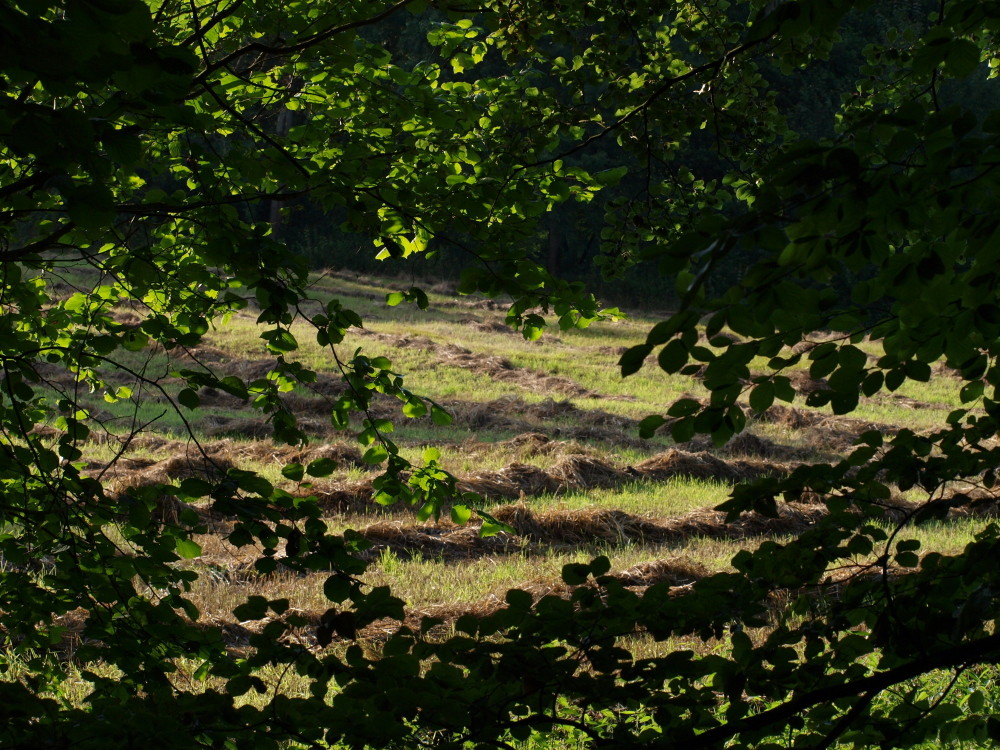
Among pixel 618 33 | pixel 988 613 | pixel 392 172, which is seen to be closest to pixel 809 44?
pixel 618 33

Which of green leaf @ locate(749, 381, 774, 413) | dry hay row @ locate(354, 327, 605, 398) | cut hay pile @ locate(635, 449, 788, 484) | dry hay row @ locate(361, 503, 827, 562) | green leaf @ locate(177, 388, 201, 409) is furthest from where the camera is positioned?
dry hay row @ locate(354, 327, 605, 398)

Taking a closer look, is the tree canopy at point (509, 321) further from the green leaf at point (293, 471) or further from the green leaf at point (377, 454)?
the green leaf at point (293, 471)

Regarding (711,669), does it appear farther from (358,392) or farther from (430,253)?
(430,253)

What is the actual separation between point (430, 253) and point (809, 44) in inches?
77.7

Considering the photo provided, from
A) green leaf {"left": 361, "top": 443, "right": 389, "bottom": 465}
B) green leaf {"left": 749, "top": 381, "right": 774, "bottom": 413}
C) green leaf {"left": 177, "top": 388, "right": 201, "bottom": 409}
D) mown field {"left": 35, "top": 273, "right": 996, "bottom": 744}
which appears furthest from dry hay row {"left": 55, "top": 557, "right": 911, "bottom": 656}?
green leaf {"left": 749, "top": 381, "right": 774, "bottom": 413}

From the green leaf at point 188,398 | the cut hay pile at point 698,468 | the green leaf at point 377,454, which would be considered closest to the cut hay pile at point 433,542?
the cut hay pile at point 698,468

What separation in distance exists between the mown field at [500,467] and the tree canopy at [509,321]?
0.36 metres

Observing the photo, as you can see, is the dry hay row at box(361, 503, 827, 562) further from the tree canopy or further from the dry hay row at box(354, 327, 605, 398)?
the dry hay row at box(354, 327, 605, 398)

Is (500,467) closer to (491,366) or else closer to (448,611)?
(448,611)

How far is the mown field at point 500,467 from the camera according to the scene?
6551mm

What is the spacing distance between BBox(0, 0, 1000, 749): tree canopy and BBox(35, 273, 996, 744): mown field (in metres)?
0.36

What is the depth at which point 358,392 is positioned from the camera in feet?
8.71

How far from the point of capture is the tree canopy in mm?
1296

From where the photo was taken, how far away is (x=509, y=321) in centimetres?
317
